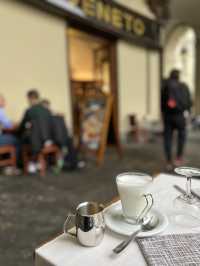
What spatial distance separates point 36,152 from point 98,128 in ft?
3.50

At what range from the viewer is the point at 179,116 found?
340 cm

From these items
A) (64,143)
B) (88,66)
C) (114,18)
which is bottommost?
(64,143)

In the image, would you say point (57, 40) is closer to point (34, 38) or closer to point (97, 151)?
point (34, 38)

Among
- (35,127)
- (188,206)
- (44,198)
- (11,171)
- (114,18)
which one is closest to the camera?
(188,206)

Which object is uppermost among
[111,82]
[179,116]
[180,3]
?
[180,3]

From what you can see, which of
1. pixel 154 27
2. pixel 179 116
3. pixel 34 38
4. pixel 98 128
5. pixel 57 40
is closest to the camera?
pixel 179 116

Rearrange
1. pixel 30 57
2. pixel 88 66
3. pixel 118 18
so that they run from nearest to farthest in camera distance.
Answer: pixel 30 57 → pixel 118 18 → pixel 88 66

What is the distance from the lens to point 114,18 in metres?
5.16

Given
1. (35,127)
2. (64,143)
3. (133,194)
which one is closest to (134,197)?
(133,194)

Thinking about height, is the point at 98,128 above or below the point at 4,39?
below

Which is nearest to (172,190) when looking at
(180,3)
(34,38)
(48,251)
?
(48,251)

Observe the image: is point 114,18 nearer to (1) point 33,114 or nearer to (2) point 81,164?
(1) point 33,114

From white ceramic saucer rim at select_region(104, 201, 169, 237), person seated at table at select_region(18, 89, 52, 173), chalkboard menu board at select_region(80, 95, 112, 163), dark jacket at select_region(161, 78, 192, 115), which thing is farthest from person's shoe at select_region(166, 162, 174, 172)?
white ceramic saucer rim at select_region(104, 201, 169, 237)

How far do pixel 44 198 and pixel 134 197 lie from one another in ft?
6.29
